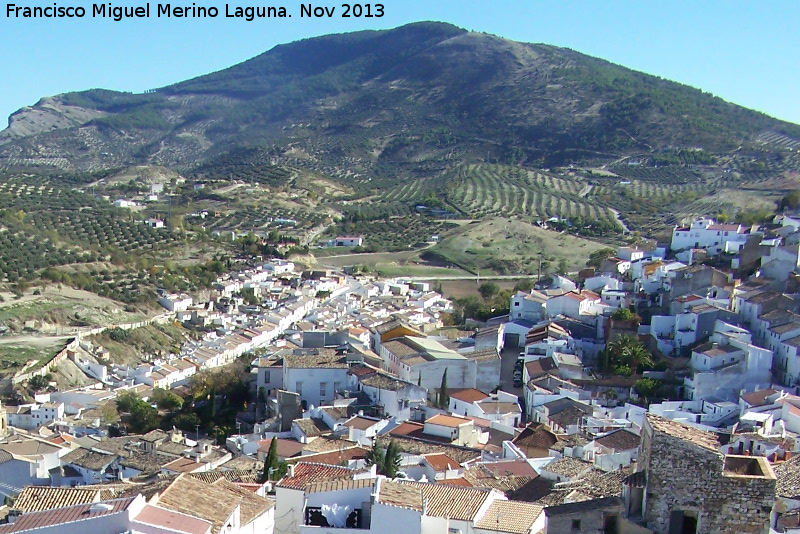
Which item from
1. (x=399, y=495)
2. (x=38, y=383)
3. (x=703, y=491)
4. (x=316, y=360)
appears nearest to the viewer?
(x=703, y=491)

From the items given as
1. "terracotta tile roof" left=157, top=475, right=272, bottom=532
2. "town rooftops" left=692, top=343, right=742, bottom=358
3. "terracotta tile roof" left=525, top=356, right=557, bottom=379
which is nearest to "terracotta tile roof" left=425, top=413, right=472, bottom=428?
"terracotta tile roof" left=525, top=356, right=557, bottom=379

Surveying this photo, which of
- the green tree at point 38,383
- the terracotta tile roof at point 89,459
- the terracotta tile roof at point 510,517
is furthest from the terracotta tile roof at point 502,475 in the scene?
the green tree at point 38,383

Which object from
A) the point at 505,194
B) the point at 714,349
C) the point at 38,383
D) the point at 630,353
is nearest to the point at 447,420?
the point at 630,353

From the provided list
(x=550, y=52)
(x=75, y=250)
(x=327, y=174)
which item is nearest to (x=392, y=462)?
(x=75, y=250)

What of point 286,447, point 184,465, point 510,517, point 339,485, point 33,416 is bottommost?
point 33,416

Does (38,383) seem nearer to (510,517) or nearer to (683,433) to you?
(510,517)
